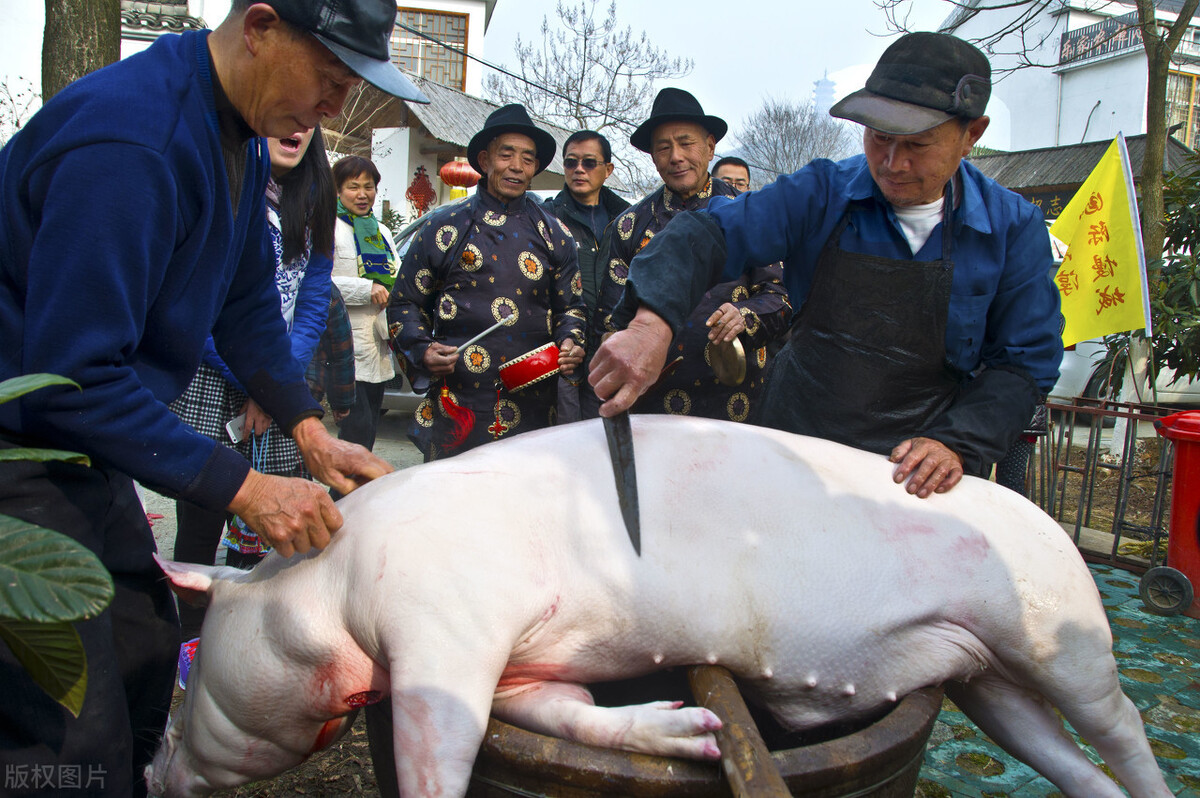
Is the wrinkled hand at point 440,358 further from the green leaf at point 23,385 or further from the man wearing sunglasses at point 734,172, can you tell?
the man wearing sunglasses at point 734,172

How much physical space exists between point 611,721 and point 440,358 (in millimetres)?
2066

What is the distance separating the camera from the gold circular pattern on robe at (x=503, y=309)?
3447 millimetres

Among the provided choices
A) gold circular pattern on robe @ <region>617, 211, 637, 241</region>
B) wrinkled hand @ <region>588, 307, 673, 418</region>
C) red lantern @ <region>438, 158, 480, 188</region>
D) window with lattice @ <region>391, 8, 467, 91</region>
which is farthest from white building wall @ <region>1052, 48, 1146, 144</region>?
wrinkled hand @ <region>588, 307, 673, 418</region>

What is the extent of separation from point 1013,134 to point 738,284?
32.7 metres

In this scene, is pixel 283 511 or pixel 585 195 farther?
pixel 585 195

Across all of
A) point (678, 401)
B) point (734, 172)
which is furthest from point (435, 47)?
point (678, 401)

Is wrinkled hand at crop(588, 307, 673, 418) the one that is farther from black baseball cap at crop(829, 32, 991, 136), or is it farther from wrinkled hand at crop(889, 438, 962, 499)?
black baseball cap at crop(829, 32, 991, 136)

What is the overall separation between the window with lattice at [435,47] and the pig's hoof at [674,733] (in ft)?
71.8

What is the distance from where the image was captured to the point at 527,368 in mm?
3012

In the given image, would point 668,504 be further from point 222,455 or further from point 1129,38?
point 1129,38

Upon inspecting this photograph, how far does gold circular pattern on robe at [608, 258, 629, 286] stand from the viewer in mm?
3625

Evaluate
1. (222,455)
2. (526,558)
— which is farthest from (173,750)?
(526,558)

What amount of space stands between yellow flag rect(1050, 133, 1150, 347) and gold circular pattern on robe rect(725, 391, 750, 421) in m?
2.57

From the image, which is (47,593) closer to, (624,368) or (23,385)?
(23,385)
